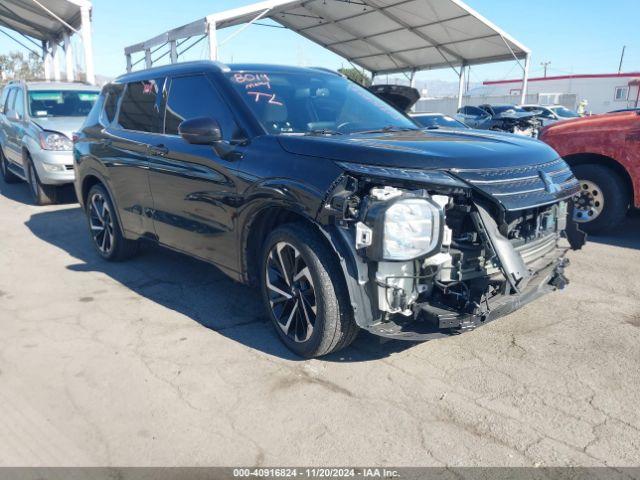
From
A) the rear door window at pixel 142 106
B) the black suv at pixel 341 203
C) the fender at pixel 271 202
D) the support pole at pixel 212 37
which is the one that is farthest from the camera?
Answer: the support pole at pixel 212 37

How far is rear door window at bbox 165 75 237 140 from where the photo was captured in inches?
145

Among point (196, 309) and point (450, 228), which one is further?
point (196, 309)

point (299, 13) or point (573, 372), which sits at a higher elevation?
point (299, 13)

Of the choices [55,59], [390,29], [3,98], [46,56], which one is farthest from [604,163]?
[46,56]

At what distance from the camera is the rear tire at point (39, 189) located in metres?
8.44

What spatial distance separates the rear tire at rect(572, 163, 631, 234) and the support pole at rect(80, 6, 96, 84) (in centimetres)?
1431

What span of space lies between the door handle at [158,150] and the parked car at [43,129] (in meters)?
4.22

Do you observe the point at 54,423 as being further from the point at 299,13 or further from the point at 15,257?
the point at 299,13

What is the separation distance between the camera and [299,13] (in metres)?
19.4

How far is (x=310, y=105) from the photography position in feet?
12.8

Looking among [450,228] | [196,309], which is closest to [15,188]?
[196,309]

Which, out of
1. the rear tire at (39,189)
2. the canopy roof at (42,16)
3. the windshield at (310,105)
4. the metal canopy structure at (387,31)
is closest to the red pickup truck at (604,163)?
the windshield at (310,105)

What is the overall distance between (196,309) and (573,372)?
278 cm

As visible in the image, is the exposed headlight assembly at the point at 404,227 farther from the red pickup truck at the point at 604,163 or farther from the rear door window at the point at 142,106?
the red pickup truck at the point at 604,163
